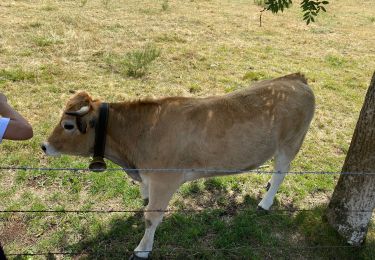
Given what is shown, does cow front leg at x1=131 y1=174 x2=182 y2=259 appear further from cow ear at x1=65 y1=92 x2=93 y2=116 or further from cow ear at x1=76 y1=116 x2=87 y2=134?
cow ear at x1=65 y1=92 x2=93 y2=116

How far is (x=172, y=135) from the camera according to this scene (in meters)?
4.22

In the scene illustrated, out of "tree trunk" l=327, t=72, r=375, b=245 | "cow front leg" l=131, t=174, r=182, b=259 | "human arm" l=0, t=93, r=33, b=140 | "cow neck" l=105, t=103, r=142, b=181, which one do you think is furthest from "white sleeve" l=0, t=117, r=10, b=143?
"tree trunk" l=327, t=72, r=375, b=245

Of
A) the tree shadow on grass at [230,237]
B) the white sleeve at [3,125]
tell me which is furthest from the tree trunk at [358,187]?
the white sleeve at [3,125]

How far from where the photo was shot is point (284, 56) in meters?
11.1

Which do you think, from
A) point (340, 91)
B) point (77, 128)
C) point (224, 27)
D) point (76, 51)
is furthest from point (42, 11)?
point (77, 128)

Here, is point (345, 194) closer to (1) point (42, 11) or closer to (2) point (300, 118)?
(2) point (300, 118)

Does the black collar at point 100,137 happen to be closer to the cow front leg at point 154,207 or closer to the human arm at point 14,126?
the cow front leg at point 154,207

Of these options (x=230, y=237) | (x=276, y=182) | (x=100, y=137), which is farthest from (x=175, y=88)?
(x=100, y=137)

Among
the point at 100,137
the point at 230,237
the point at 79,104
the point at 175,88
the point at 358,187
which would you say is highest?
the point at 79,104

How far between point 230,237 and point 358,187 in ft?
4.94

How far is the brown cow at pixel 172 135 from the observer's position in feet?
13.5

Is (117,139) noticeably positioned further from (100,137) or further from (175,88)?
(175,88)

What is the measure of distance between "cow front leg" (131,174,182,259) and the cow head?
2.59 feet

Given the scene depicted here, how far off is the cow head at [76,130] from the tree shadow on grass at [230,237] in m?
1.10
